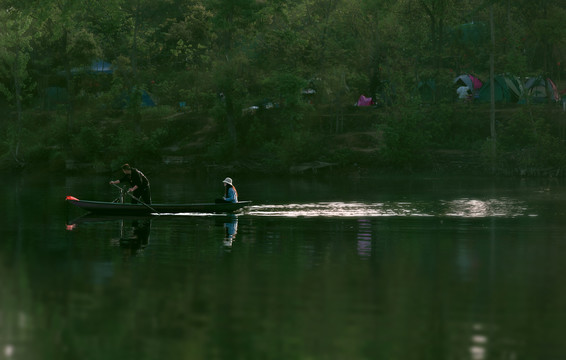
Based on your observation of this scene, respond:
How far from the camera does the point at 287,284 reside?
20.3m

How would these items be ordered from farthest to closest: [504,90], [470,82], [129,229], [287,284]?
[470,82] → [504,90] → [129,229] → [287,284]

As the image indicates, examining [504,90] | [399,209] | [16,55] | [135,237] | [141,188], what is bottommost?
[135,237]

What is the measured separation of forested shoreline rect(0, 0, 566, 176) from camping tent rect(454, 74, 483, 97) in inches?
70.9

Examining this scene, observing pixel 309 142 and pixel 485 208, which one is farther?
pixel 309 142

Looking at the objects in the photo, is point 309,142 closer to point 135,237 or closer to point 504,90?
point 504,90

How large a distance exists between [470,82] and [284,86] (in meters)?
19.6

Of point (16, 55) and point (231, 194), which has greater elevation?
point (16, 55)

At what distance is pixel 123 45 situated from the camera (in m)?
80.1

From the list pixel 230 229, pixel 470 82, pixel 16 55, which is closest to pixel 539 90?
pixel 470 82

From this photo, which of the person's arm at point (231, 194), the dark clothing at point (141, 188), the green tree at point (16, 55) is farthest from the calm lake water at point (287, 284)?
the green tree at point (16, 55)

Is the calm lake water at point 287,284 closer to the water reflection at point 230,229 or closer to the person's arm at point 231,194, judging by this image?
the water reflection at point 230,229

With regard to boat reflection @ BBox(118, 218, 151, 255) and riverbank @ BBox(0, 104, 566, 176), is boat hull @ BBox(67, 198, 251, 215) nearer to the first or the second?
boat reflection @ BBox(118, 218, 151, 255)

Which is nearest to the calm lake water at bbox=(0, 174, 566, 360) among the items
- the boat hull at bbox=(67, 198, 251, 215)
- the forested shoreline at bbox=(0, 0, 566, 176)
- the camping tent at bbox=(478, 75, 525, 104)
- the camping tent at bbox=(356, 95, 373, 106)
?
the boat hull at bbox=(67, 198, 251, 215)

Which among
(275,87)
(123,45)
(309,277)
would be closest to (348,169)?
(275,87)
